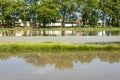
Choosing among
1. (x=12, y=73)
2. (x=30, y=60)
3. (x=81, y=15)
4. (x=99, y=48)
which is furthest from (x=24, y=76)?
(x=81, y=15)

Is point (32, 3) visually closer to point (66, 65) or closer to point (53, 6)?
point (53, 6)

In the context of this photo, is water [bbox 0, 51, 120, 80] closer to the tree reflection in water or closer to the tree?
the tree reflection in water

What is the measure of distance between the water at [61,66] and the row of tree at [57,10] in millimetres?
43491

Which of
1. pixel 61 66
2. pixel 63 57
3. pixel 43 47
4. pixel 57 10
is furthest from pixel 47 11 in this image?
pixel 61 66

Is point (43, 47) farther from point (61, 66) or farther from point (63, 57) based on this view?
point (61, 66)

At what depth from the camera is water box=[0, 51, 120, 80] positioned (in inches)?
387

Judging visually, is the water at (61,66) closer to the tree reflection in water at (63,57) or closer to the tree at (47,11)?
the tree reflection in water at (63,57)

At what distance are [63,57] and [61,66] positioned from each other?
2603mm

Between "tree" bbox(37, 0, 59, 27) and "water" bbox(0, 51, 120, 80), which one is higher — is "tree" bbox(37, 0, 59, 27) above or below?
above

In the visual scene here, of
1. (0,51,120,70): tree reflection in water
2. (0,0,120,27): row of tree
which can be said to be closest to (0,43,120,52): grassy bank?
(0,51,120,70): tree reflection in water

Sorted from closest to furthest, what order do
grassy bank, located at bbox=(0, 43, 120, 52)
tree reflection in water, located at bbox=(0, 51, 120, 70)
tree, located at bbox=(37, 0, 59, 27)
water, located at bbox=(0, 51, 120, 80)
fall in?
1. water, located at bbox=(0, 51, 120, 80)
2. tree reflection in water, located at bbox=(0, 51, 120, 70)
3. grassy bank, located at bbox=(0, 43, 120, 52)
4. tree, located at bbox=(37, 0, 59, 27)

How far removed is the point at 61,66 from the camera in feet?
39.4

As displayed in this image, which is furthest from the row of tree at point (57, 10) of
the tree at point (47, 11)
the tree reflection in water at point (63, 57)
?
the tree reflection in water at point (63, 57)

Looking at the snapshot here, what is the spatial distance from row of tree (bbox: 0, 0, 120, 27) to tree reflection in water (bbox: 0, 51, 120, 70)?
140 ft
